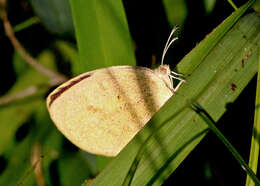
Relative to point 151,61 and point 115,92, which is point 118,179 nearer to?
point 115,92

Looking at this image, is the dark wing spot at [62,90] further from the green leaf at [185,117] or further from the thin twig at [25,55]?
the thin twig at [25,55]

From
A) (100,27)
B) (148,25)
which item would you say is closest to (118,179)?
(100,27)

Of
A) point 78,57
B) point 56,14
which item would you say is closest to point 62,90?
point 78,57

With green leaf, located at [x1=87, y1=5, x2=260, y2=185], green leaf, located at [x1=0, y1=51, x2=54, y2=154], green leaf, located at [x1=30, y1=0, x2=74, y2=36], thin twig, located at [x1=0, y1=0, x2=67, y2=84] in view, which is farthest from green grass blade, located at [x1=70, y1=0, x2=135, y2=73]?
green leaf, located at [x1=0, y1=51, x2=54, y2=154]

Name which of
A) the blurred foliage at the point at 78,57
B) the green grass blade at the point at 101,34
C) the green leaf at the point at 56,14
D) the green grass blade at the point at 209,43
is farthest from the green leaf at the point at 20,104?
the green grass blade at the point at 209,43

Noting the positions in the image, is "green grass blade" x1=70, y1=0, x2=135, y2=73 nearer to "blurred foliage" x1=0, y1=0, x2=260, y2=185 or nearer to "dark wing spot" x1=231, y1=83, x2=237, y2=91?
"blurred foliage" x1=0, y1=0, x2=260, y2=185

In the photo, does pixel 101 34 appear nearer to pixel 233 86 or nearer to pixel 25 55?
pixel 233 86
